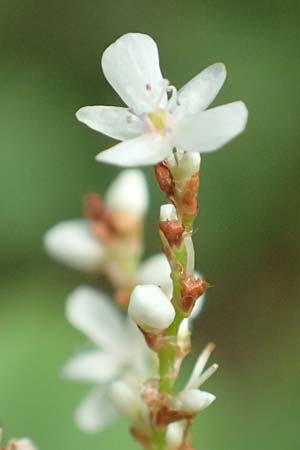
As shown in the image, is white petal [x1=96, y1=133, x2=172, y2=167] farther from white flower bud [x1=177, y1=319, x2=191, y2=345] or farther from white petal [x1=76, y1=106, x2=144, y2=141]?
white flower bud [x1=177, y1=319, x2=191, y2=345]

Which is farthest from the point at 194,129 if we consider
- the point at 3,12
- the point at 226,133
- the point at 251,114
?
the point at 3,12

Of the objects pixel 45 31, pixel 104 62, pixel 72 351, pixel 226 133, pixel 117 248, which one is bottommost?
pixel 72 351

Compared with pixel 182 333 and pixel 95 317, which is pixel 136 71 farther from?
pixel 95 317

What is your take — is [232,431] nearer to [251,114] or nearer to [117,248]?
[117,248]

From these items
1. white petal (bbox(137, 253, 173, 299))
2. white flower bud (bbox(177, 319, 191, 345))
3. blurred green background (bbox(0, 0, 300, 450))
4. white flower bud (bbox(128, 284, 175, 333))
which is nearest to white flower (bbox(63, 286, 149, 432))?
white petal (bbox(137, 253, 173, 299))

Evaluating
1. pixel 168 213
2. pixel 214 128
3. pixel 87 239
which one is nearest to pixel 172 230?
pixel 168 213

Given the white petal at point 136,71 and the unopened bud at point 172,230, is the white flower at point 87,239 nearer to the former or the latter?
the white petal at point 136,71

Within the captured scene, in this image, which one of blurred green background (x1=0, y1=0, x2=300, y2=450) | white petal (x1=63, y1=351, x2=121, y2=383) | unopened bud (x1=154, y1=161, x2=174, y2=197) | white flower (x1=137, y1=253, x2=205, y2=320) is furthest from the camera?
blurred green background (x1=0, y1=0, x2=300, y2=450)
